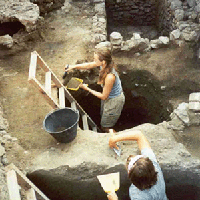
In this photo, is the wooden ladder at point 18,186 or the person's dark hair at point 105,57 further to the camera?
the person's dark hair at point 105,57

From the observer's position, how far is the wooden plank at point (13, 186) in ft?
8.59

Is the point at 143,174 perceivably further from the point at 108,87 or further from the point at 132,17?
the point at 132,17

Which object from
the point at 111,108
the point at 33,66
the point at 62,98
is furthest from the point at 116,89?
the point at 33,66

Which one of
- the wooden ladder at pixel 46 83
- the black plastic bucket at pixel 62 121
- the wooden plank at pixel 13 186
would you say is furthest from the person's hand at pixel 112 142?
the wooden plank at pixel 13 186

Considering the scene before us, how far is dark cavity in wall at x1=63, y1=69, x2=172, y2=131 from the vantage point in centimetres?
533

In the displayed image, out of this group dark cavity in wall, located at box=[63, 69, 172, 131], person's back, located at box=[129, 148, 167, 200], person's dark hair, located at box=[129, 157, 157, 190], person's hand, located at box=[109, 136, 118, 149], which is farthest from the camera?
dark cavity in wall, located at box=[63, 69, 172, 131]

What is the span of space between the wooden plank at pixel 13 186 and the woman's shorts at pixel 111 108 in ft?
6.31

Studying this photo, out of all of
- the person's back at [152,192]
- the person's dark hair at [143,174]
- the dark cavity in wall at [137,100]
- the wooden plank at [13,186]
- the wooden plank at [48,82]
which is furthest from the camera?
the dark cavity in wall at [137,100]

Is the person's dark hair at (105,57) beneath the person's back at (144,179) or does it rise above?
above

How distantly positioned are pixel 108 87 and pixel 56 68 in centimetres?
182

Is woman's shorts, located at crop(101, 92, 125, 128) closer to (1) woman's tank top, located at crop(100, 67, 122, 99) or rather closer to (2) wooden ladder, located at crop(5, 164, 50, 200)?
(1) woman's tank top, located at crop(100, 67, 122, 99)

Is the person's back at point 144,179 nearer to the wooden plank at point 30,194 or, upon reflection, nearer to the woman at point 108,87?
the wooden plank at point 30,194

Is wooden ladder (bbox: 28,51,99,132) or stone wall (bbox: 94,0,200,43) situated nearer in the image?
wooden ladder (bbox: 28,51,99,132)

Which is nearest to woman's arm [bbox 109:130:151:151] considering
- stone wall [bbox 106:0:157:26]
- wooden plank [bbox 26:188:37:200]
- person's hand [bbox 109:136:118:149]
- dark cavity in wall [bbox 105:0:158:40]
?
person's hand [bbox 109:136:118:149]
